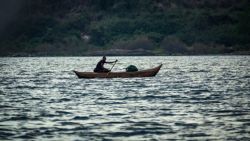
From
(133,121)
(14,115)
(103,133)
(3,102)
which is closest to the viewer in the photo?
(103,133)

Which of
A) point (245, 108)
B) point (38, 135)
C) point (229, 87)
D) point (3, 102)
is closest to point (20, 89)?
point (3, 102)

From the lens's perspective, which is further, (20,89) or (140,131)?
(20,89)

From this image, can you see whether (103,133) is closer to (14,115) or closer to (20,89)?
(14,115)

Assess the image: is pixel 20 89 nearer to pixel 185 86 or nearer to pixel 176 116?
pixel 185 86

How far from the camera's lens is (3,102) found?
Result: 37219 millimetres

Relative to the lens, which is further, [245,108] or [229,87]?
[229,87]

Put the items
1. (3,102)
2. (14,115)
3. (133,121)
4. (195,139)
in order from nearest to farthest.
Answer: (195,139), (133,121), (14,115), (3,102)

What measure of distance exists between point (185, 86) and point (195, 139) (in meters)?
26.2

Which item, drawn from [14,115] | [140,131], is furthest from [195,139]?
[14,115]

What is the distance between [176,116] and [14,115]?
754cm

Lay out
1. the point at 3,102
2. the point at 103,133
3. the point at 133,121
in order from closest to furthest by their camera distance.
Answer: the point at 103,133 → the point at 133,121 → the point at 3,102

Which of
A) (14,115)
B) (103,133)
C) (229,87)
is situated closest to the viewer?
(103,133)

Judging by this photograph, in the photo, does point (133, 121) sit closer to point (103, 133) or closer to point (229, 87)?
point (103, 133)

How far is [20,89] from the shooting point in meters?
48.2
